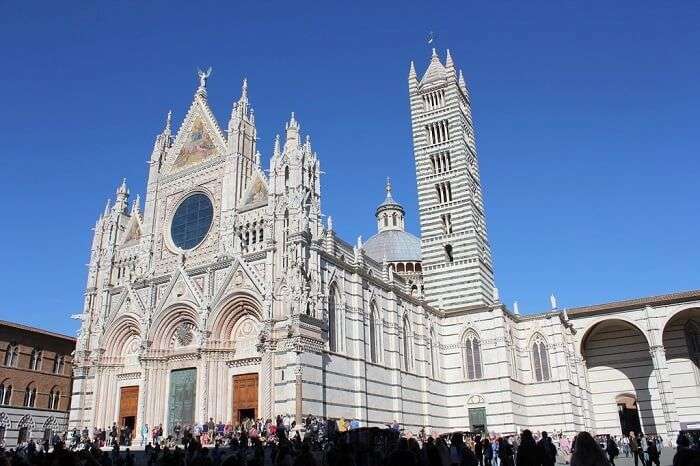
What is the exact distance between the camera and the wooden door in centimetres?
3269

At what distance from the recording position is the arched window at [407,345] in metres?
37.1

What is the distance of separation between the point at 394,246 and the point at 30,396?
30544 millimetres

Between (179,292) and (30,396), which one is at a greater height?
(179,292)

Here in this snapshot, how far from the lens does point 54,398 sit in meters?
38.8

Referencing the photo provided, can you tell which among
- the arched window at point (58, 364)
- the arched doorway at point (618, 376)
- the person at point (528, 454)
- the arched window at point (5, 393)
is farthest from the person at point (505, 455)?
the arched window at point (58, 364)

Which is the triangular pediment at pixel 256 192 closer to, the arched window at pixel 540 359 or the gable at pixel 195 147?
the gable at pixel 195 147

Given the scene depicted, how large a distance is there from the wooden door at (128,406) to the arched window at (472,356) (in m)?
20.6

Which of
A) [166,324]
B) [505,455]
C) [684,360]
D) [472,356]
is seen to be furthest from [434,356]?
[505,455]

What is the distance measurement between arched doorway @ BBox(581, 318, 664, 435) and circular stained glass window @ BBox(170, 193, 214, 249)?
29.0m

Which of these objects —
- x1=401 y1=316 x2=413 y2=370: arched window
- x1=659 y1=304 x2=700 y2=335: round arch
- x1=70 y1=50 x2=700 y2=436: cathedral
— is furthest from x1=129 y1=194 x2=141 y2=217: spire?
x1=659 y1=304 x2=700 y2=335: round arch

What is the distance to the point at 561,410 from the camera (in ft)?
130

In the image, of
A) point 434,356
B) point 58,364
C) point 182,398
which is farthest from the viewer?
point 434,356

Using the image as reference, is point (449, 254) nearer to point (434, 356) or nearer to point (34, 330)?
point (434, 356)

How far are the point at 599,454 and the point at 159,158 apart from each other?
120ft
